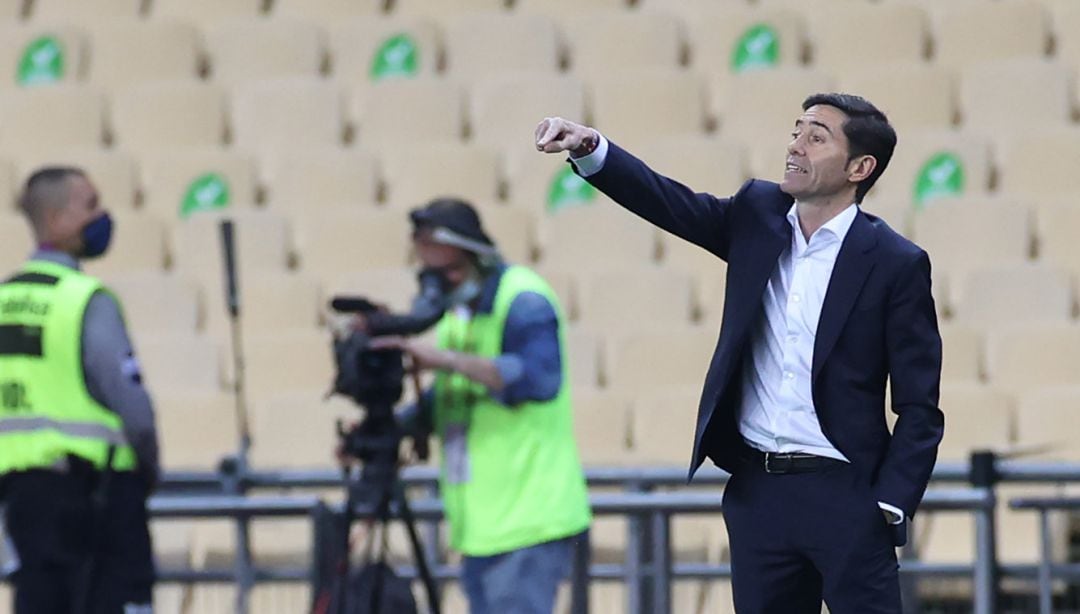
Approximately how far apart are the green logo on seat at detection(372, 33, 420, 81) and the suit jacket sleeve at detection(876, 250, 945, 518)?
6.78m

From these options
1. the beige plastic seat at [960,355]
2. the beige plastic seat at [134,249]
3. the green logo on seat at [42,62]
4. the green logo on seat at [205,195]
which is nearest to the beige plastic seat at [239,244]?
the beige plastic seat at [134,249]

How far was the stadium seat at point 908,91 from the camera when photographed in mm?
10250

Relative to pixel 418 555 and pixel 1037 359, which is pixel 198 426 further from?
pixel 1037 359

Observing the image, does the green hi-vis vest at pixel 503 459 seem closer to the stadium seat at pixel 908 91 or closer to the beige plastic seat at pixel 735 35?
the stadium seat at pixel 908 91

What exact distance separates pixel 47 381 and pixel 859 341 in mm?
2387

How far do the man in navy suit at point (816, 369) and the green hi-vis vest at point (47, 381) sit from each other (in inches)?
76.5

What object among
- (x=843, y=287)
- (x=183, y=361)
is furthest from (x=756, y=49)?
(x=843, y=287)

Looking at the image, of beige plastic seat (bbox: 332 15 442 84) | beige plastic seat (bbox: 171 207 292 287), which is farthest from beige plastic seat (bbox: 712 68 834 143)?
beige plastic seat (bbox: 171 207 292 287)

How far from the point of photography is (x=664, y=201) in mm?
4555

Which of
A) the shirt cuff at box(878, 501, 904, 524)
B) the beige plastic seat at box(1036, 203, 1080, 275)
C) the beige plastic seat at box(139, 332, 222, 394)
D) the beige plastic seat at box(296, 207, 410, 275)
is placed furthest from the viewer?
the beige plastic seat at box(296, 207, 410, 275)

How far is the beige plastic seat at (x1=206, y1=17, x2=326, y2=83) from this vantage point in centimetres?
1118

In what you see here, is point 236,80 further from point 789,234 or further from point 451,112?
point 789,234

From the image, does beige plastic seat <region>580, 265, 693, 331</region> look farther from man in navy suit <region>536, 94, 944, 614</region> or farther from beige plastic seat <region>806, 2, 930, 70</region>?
man in navy suit <region>536, 94, 944, 614</region>

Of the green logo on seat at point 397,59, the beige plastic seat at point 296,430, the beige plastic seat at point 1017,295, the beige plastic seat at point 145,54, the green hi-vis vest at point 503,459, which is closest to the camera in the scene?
the green hi-vis vest at point 503,459
